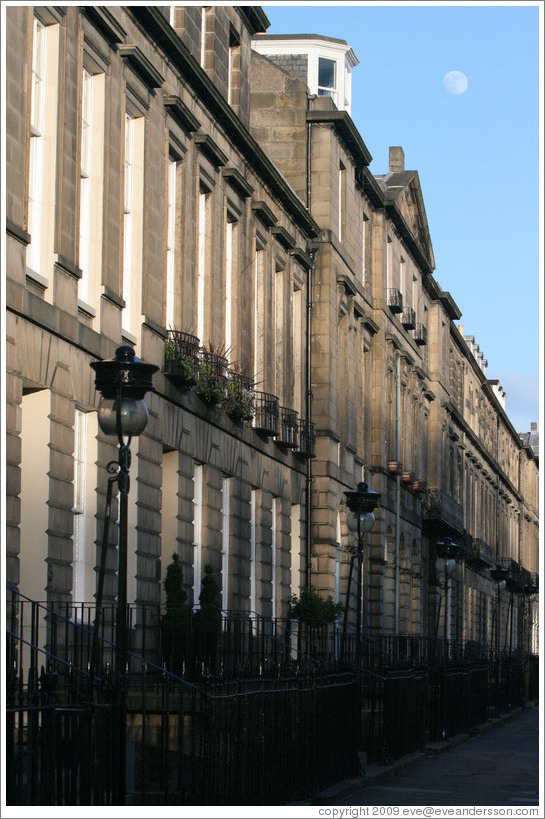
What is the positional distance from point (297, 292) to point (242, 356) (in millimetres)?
7175

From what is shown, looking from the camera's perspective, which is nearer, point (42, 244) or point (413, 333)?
point (42, 244)

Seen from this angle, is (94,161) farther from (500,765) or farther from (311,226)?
Result: (311,226)

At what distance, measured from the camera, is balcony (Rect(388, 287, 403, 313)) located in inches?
1882

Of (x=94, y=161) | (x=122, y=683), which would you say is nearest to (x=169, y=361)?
(x=94, y=161)

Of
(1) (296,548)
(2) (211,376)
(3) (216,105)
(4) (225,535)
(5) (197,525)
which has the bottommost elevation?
(1) (296,548)

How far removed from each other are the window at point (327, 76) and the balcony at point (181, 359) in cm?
2537

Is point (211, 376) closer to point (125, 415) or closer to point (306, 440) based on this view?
point (306, 440)

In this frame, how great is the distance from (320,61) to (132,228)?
27614 mm

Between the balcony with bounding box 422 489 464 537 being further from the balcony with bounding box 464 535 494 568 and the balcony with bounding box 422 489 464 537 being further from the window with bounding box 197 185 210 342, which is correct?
the window with bounding box 197 185 210 342

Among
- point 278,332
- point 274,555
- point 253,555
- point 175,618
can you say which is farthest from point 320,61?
point 175,618

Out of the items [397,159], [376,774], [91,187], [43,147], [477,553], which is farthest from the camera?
[477,553]

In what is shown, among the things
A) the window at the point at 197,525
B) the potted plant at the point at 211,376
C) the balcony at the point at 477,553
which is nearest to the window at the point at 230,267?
the potted plant at the point at 211,376

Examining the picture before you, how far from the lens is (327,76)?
165 feet

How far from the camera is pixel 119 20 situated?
2284 centimetres
